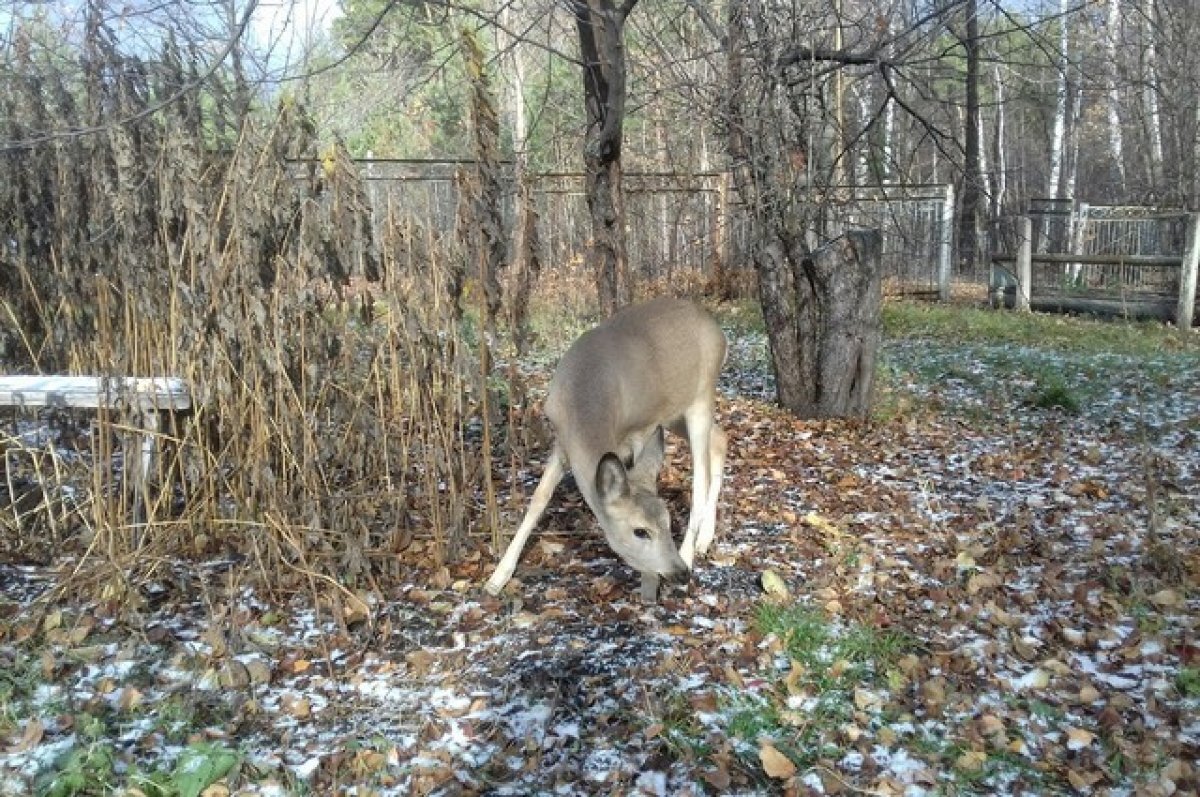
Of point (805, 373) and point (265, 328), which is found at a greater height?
point (265, 328)

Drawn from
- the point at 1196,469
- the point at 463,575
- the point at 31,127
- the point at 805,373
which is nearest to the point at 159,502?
the point at 463,575

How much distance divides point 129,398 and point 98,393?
0.14m

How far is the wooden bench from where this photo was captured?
5145 millimetres

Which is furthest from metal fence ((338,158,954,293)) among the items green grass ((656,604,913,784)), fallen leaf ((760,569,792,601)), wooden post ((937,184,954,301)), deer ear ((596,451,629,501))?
green grass ((656,604,913,784))

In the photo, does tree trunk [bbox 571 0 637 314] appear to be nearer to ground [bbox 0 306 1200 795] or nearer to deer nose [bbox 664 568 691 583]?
ground [bbox 0 306 1200 795]

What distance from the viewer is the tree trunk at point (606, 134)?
7.00 metres

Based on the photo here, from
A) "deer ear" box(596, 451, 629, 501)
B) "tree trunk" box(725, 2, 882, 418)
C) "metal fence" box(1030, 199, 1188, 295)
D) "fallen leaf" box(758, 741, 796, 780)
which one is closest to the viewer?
"fallen leaf" box(758, 741, 796, 780)

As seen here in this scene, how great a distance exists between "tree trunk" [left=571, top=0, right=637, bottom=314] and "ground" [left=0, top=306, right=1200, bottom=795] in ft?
8.00

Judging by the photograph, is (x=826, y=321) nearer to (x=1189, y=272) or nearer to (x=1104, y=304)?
(x=1189, y=272)

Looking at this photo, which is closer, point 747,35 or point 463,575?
point 463,575

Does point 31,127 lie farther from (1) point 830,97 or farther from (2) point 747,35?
(1) point 830,97

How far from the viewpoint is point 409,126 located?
2695 centimetres

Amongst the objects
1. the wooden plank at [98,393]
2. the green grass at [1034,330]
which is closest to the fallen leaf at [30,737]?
the wooden plank at [98,393]

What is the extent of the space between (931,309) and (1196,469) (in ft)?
33.8
